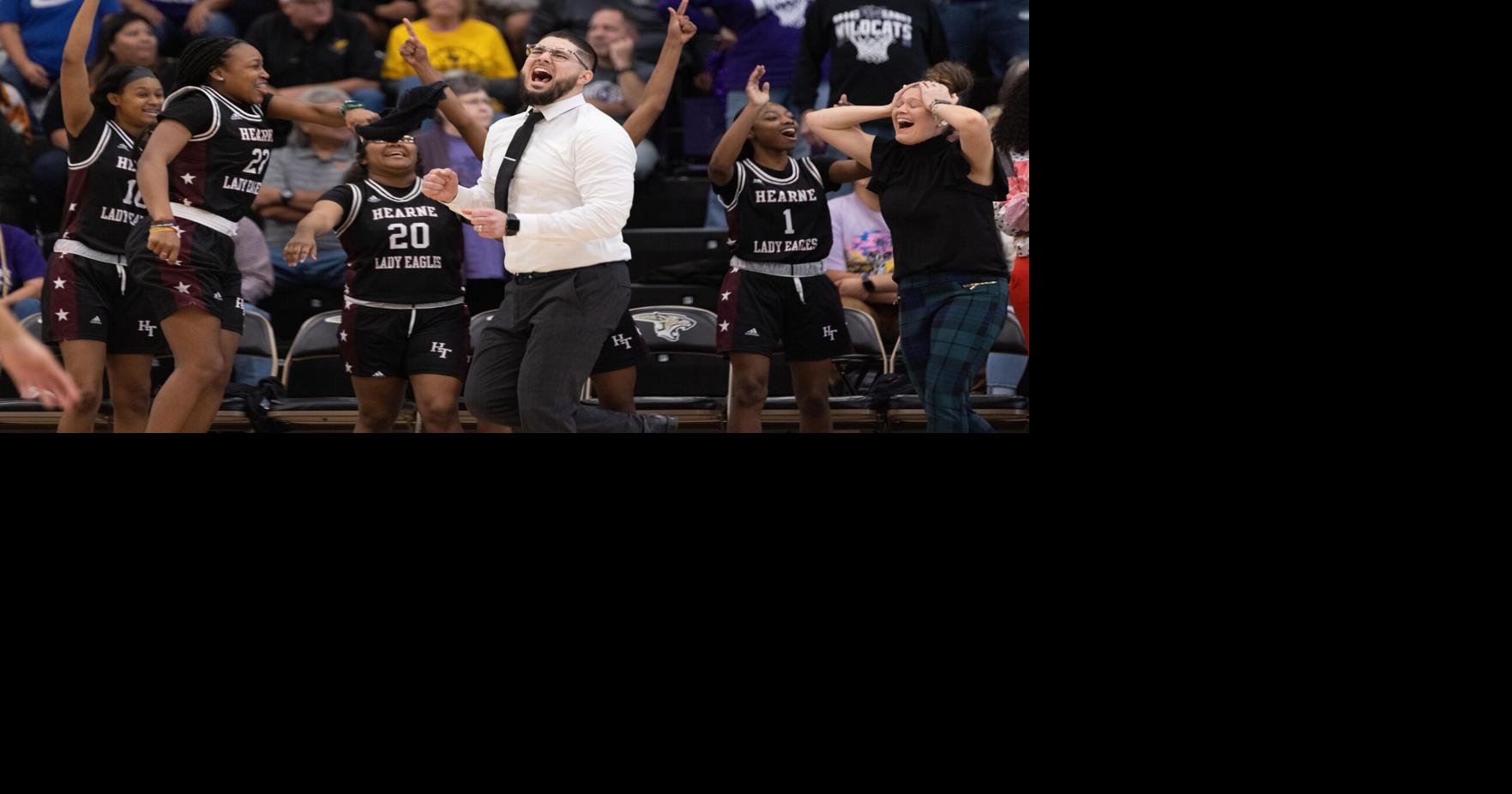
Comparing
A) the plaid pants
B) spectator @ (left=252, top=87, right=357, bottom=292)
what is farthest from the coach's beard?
spectator @ (left=252, top=87, right=357, bottom=292)

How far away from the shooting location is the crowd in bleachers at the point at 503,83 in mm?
6273

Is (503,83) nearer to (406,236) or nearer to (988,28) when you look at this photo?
(406,236)

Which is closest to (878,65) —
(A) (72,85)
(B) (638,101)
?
(B) (638,101)

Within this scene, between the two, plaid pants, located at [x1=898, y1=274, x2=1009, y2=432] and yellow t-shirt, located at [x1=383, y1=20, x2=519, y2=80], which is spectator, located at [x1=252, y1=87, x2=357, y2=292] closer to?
yellow t-shirt, located at [x1=383, y1=20, x2=519, y2=80]

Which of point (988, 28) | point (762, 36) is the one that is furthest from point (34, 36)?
point (988, 28)

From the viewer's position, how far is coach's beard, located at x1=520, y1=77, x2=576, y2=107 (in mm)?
5014

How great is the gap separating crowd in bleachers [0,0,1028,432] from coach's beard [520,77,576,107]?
1368 millimetres

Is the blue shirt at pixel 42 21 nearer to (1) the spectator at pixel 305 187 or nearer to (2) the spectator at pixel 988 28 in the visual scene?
(1) the spectator at pixel 305 187

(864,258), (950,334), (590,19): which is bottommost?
(950,334)

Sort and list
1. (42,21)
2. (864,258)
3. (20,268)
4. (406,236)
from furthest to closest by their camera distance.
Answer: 1. (42,21)
2. (864,258)
3. (20,268)
4. (406,236)

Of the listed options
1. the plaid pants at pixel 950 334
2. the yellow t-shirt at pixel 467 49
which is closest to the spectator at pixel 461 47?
the yellow t-shirt at pixel 467 49

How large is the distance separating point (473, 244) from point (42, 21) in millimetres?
1996

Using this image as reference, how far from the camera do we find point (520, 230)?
4793mm

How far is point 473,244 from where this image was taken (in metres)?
6.41
